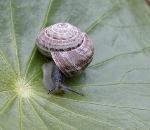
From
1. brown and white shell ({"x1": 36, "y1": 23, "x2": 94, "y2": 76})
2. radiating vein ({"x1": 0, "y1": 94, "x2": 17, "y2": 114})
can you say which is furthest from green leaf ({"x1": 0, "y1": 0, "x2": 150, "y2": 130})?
brown and white shell ({"x1": 36, "y1": 23, "x2": 94, "y2": 76})

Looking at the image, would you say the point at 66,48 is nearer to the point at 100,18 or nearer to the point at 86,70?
the point at 86,70

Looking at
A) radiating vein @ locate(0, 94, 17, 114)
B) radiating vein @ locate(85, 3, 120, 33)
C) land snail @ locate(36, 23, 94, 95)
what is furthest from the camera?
radiating vein @ locate(85, 3, 120, 33)

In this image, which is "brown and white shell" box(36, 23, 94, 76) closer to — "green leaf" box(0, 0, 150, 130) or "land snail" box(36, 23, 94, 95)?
"land snail" box(36, 23, 94, 95)

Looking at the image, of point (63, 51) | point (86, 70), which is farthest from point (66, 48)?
point (86, 70)

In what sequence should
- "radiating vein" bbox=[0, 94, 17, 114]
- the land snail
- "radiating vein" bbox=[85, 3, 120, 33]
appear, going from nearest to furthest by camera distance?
"radiating vein" bbox=[0, 94, 17, 114] < the land snail < "radiating vein" bbox=[85, 3, 120, 33]

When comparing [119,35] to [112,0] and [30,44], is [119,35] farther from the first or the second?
[30,44]

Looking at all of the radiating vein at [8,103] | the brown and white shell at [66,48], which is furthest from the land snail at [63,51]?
the radiating vein at [8,103]
